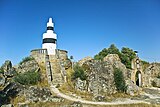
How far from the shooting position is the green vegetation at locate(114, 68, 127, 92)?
3497cm

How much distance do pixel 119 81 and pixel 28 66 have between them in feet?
47.6

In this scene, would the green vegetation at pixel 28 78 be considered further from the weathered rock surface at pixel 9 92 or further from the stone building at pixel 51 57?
the weathered rock surface at pixel 9 92

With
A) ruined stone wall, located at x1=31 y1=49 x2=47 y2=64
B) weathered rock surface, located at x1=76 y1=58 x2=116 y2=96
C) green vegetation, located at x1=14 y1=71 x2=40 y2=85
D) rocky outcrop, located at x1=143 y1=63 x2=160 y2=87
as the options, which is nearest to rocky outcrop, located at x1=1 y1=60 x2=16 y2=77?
green vegetation, located at x1=14 y1=71 x2=40 y2=85

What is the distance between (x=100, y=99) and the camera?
30562 mm

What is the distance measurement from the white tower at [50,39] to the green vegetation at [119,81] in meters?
14.0

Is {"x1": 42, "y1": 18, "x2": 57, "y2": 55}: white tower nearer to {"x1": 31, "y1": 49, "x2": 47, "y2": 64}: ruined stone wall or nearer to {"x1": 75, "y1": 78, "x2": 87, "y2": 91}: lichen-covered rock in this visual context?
{"x1": 31, "y1": 49, "x2": 47, "y2": 64}: ruined stone wall

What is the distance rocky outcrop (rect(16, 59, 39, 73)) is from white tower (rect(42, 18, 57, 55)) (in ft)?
19.1

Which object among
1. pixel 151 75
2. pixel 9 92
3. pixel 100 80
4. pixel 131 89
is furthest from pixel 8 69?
pixel 151 75

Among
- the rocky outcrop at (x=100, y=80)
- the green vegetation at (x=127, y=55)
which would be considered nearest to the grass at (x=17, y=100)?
the rocky outcrop at (x=100, y=80)

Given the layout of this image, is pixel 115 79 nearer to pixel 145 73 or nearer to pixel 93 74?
pixel 93 74

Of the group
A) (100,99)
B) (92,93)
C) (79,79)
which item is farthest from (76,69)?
(100,99)

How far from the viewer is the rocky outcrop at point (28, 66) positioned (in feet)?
130

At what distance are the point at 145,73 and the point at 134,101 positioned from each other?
1659 centimetres

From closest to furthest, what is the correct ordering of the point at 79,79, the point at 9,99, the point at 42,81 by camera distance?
the point at 9,99 → the point at 79,79 → the point at 42,81
